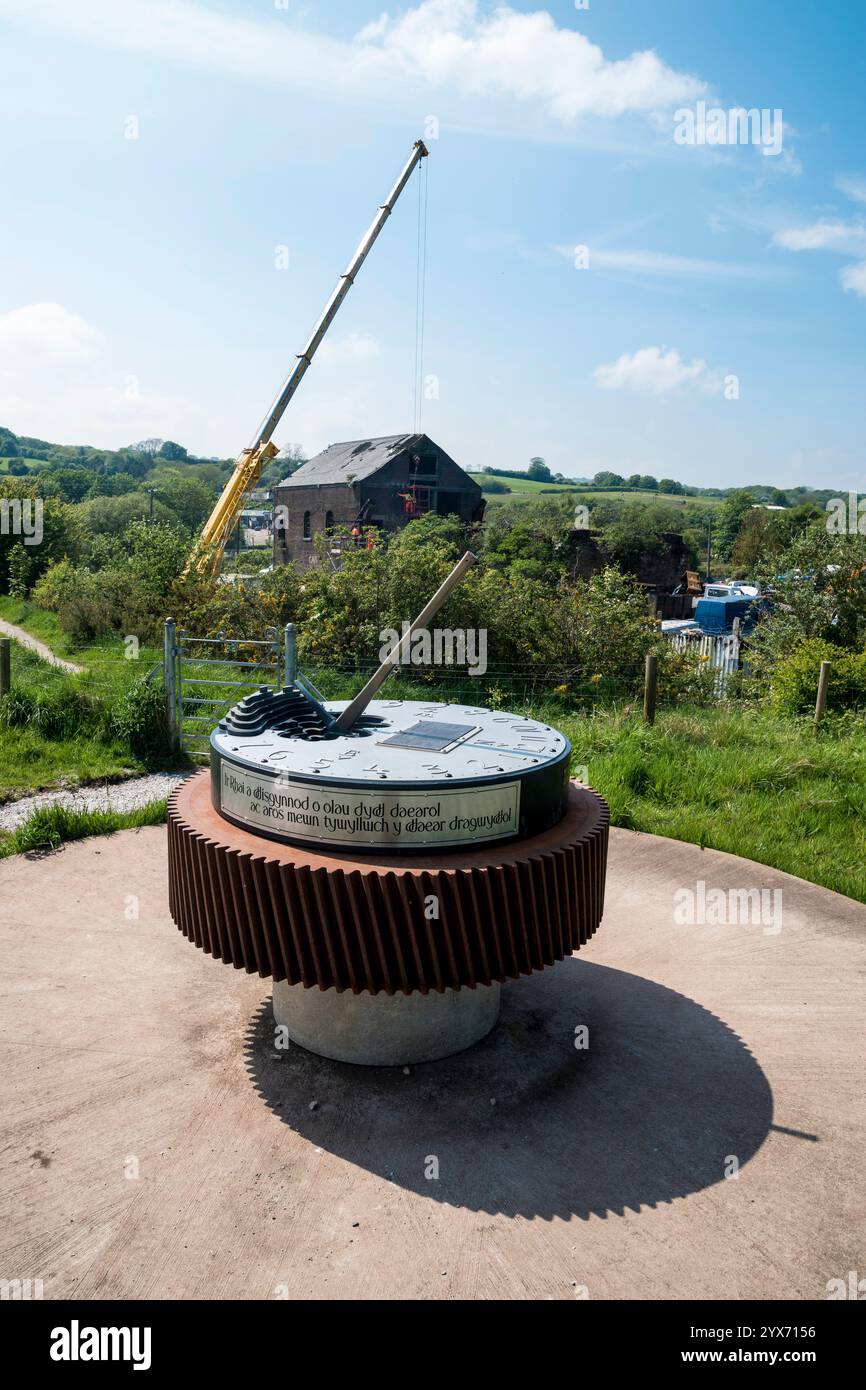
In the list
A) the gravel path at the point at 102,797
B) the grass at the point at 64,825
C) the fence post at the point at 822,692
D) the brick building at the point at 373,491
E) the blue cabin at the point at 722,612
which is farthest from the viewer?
the brick building at the point at 373,491

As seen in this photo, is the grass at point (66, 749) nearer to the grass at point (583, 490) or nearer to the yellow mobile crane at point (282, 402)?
the yellow mobile crane at point (282, 402)

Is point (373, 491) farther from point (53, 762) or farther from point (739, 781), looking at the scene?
point (739, 781)

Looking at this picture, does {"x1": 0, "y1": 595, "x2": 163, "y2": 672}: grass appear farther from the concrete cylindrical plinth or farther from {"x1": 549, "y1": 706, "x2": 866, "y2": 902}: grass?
the concrete cylindrical plinth

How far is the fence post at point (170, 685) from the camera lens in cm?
1063

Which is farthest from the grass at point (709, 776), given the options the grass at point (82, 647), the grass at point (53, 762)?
the grass at point (82, 647)

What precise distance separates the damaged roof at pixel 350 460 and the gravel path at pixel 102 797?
3202cm

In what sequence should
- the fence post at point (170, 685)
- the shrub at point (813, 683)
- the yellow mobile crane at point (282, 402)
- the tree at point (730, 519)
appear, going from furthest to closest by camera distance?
the tree at point (730, 519) < the yellow mobile crane at point (282, 402) < the shrub at point (813, 683) < the fence post at point (170, 685)

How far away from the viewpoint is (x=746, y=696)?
1652 cm

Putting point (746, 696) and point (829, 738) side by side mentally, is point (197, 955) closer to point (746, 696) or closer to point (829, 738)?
point (829, 738)

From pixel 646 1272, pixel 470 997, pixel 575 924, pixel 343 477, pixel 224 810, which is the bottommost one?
pixel 646 1272

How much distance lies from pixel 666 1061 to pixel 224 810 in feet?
8.74

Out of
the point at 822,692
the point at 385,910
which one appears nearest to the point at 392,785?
the point at 385,910

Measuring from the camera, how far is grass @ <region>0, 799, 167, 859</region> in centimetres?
761

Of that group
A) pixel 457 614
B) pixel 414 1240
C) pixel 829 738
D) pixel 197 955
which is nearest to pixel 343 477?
pixel 457 614
